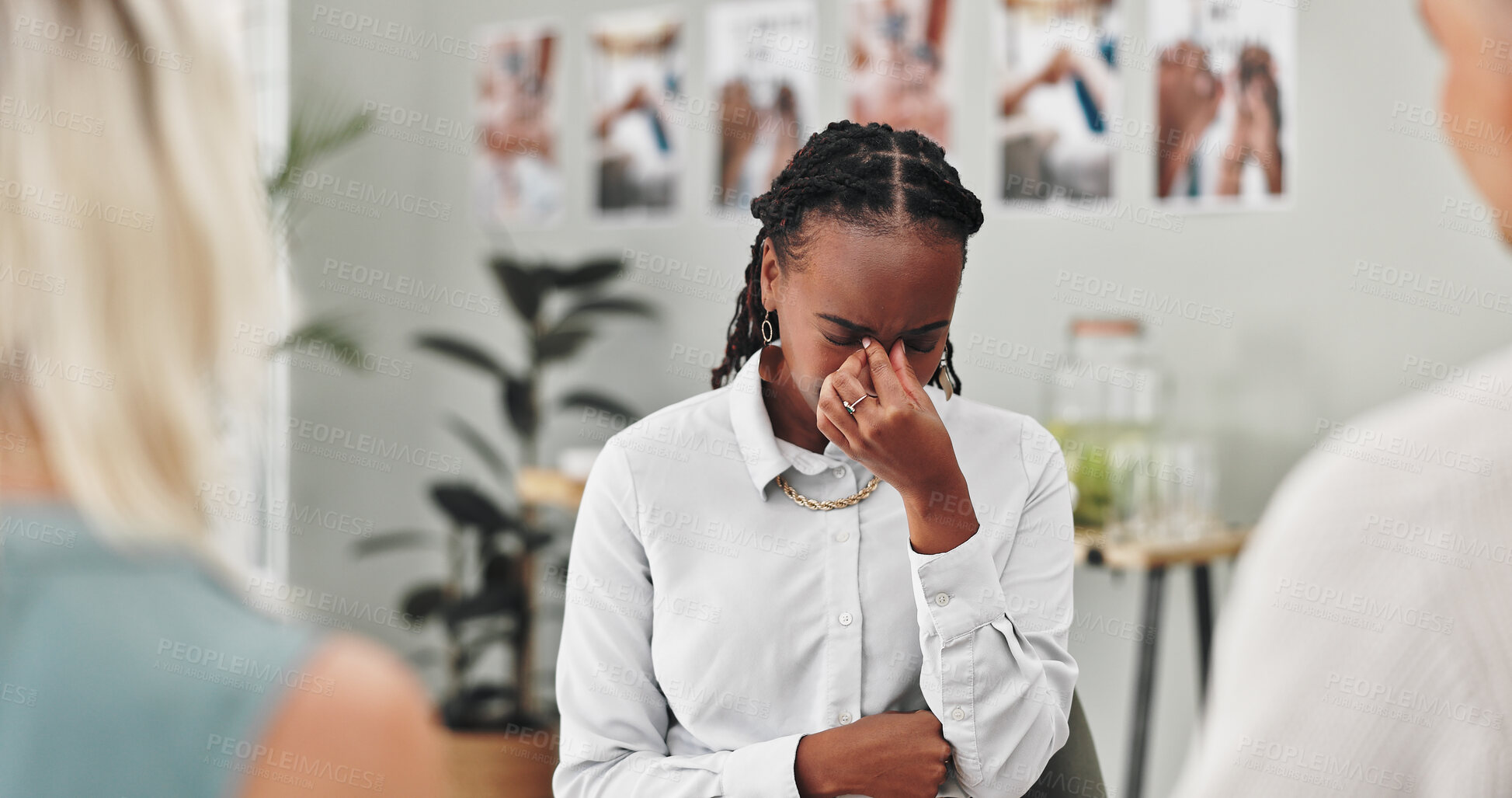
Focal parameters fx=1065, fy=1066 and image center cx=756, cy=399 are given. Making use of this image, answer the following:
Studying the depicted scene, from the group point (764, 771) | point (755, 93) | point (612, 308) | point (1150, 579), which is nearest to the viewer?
point (764, 771)

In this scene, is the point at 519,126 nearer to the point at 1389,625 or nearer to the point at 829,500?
the point at 829,500

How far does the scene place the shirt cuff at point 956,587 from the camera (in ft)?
2.75

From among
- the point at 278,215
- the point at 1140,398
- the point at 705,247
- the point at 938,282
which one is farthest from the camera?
the point at 278,215

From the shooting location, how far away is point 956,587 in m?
0.84

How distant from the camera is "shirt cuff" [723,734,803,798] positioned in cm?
90

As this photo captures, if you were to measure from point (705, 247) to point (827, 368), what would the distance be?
1.99m

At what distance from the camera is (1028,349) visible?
2.36 meters

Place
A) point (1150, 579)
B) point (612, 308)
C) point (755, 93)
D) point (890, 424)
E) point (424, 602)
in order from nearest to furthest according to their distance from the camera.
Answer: point (890, 424)
point (1150, 579)
point (755, 93)
point (612, 308)
point (424, 602)

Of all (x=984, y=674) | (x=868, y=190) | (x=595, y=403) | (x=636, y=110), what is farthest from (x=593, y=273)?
(x=984, y=674)

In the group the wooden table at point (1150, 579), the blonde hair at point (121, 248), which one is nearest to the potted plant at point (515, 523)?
the wooden table at point (1150, 579)

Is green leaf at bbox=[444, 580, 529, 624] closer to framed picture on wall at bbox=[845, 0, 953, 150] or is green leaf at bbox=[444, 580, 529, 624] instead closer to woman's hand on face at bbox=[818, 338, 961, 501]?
framed picture on wall at bbox=[845, 0, 953, 150]

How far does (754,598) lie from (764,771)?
0.15 m

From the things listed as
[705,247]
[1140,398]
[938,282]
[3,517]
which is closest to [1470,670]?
[938,282]

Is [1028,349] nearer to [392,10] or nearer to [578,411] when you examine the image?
[578,411]
